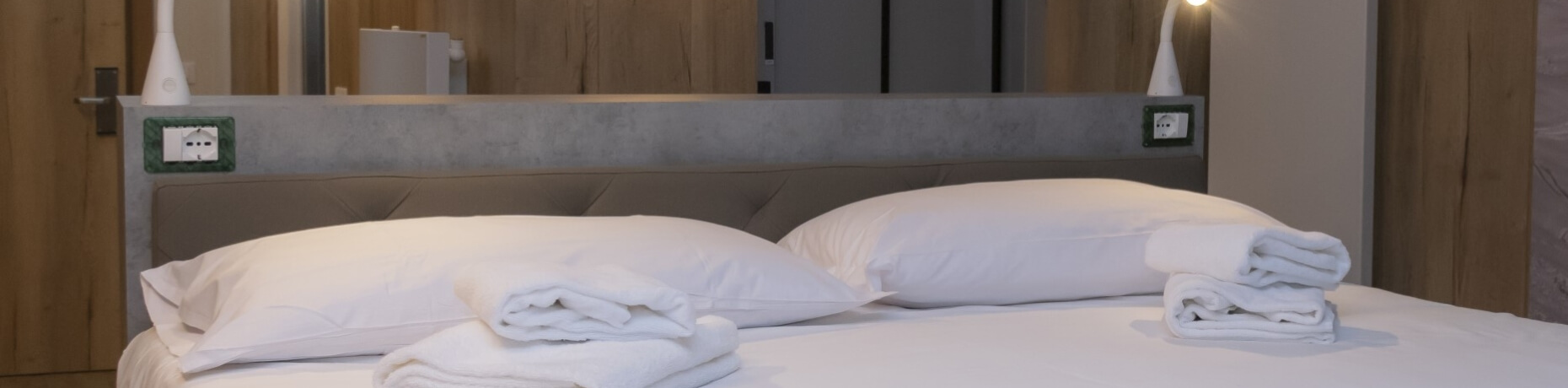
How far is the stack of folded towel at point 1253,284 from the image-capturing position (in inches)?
76.2

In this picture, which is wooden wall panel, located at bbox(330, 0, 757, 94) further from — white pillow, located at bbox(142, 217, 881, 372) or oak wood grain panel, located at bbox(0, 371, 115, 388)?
white pillow, located at bbox(142, 217, 881, 372)

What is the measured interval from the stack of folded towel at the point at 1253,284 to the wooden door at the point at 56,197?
2669 millimetres

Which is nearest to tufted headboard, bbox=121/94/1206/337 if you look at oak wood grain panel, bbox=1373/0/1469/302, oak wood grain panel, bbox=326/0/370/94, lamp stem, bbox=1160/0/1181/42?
lamp stem, bbox=1160/0/1181/42

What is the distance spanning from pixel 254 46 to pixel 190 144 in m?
1.82

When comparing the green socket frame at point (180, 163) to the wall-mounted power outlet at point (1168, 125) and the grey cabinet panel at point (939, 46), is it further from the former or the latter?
the grey cabinet panel at point (939, 46)

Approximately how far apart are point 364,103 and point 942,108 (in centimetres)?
107

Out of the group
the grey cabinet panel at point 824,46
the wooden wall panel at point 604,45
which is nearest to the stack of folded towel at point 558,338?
the wooden wall panel at point 604,45

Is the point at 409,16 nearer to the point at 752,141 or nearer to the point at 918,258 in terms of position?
the point at 752,141

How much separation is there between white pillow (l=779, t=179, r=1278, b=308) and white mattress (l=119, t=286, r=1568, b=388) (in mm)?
43

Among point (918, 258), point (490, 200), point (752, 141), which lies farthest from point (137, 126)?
point (918, 258)

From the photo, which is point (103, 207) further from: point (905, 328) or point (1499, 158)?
point (1499, 158)

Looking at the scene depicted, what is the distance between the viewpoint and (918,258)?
2.19 metres

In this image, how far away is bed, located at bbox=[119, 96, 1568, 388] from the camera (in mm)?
1730

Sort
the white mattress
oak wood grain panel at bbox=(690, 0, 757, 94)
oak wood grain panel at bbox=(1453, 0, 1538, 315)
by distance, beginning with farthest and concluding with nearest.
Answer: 1. oak wood grain panel at bbox=(690, 0, 757, 94)
2. oak wood grain panel at bbox=(1453, 0, 1538, 315)
3. the white mattress
